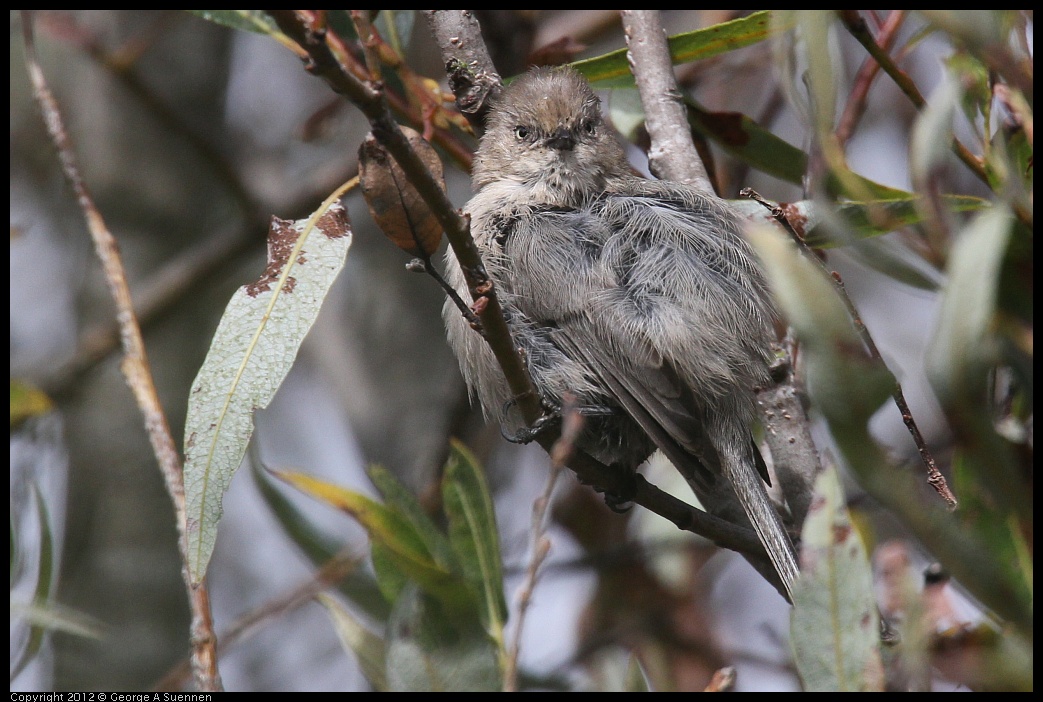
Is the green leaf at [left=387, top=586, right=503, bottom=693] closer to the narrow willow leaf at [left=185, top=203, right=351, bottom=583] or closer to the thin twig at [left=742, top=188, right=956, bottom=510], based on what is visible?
the narrow willow leaf at [left=185, top=203, right=351, bottom=583]

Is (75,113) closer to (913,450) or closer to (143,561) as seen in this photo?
(143,561)

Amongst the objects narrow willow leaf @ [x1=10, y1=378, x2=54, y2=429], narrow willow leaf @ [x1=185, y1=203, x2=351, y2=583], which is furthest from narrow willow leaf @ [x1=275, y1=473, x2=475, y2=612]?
narrow willow leaf @ [x1=10, y1=378, x2=54, y2=429]

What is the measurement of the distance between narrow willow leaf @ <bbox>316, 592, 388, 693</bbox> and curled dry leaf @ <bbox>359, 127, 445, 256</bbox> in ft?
3.32

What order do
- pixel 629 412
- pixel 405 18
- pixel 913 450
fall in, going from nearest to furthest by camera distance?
1. pixel 629 412
2. pixel 405 18
3. pixel 913 450

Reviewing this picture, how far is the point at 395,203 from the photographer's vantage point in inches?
74.8

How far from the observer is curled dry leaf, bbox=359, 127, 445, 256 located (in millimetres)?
1872

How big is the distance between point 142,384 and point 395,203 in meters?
1.08

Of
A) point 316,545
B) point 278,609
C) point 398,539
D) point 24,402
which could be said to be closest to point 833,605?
point 398,539

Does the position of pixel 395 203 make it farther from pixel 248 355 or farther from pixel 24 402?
pixel 24 402

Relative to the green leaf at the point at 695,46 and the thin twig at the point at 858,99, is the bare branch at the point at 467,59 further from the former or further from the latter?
the thin twig at the point at 858,99

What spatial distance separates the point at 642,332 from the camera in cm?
284

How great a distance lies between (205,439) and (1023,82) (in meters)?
1.71

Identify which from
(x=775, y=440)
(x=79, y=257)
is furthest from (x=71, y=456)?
(x=775, y=440)

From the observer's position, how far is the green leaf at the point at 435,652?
2.16 meters
